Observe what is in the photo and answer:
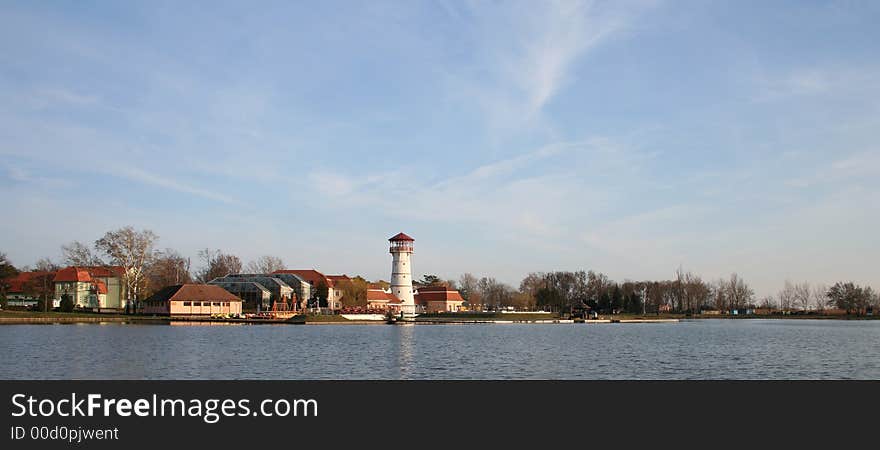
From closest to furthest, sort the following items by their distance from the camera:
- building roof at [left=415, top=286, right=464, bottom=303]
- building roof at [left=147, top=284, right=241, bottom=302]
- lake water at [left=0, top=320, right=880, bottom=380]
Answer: lake water at [left=0, top=320, right=880, bottom=380] < building roof at [left=147, top=284, right=241, bottom=302] < building roof at [left=415, top=286, right=464, bottom=303]

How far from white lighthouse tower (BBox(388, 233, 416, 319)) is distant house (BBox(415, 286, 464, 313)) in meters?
37.0

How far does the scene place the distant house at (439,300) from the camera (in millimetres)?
146625

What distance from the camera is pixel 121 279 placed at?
93.9 metres

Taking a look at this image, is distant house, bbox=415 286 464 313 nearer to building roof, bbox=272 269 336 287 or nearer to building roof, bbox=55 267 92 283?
building roof, bbox=272 269 336 287

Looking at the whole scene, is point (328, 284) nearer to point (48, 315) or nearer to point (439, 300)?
point (439, 300)

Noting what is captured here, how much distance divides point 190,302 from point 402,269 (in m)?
29.2

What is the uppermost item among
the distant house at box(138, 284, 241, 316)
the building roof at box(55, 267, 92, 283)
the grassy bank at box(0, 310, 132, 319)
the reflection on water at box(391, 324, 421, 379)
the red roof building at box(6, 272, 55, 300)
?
the building roof at box(55, 267, 92, 283)

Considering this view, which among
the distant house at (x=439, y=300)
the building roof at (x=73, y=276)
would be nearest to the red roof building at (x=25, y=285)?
the building roof at (x=73, y=276)
